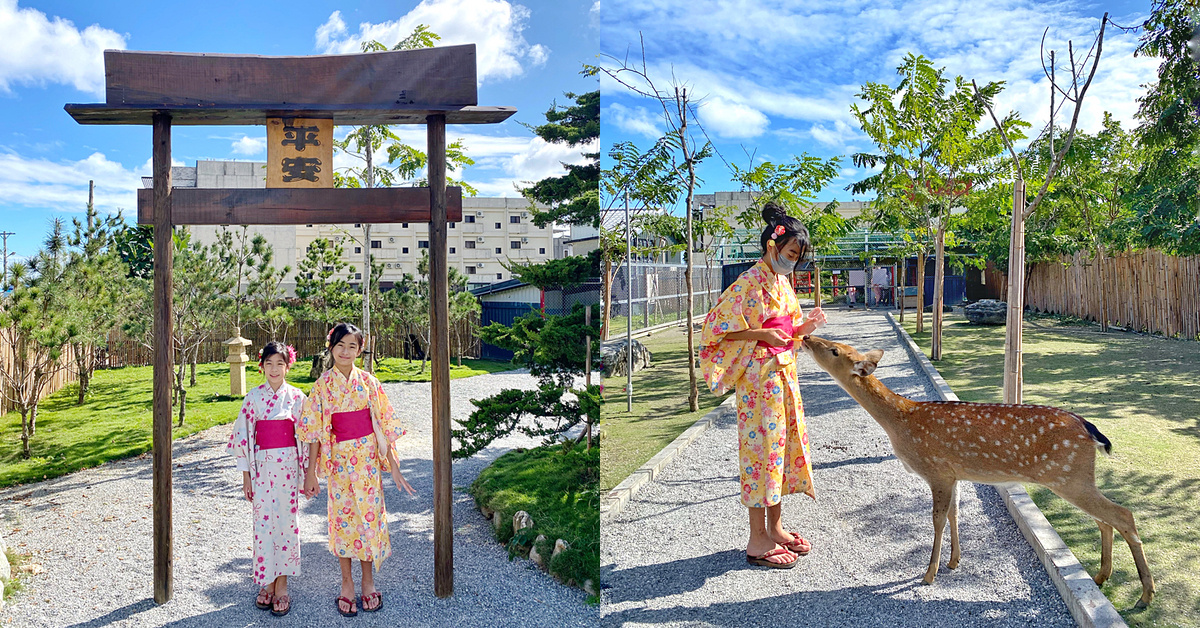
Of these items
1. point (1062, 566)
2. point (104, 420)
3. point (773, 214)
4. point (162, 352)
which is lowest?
point (104, 420)

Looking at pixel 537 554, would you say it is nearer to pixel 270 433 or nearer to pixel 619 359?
pixel 270 433

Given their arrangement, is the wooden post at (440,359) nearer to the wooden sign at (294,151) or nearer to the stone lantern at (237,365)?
the wooden sign at (294,151)

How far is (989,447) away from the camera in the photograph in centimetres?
275

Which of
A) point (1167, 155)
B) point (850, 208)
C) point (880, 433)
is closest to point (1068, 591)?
point (880, 433)

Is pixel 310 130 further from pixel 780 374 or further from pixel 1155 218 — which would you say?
pixel 1155 218

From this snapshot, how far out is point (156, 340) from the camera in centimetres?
329

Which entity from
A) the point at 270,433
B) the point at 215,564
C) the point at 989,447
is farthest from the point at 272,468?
the point at 989,447

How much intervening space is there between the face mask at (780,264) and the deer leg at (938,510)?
103cm

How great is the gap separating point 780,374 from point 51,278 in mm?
7211

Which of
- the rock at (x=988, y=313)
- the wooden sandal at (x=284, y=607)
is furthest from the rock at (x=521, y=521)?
the rock at (x=988, y=313)

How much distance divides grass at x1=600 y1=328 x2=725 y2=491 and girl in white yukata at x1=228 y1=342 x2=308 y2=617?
1828 millimetres

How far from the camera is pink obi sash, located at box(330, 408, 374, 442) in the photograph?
10.4 ft

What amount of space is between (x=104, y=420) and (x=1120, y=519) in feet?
30.5

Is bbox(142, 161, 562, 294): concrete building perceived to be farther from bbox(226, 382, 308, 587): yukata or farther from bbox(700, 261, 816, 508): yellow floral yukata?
bbox(700, 261, 816, 508): yellow floral yukata
